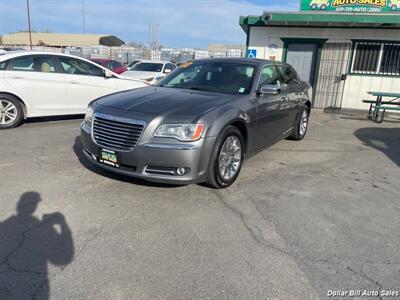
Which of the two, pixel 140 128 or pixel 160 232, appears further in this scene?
pixel 140 128

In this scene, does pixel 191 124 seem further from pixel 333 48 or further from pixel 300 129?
pixel 333 48

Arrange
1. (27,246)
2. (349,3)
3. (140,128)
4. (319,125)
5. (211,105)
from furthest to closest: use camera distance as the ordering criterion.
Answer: (349,3)
(319,125)
(211,105)
(140,128)
(27,246)

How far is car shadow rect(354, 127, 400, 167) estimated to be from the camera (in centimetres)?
640

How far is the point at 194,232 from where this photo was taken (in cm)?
317

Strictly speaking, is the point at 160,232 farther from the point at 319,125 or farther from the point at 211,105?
the point at 319,125

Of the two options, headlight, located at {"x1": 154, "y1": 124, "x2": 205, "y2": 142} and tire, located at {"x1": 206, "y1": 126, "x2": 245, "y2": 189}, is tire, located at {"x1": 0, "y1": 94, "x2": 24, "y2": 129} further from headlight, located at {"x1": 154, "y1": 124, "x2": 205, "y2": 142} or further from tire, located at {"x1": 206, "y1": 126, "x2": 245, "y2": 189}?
tire, located at {"x1": 206, "y1": 126, "x2": 245, "y2": 189}

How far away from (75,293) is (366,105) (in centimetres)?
1159

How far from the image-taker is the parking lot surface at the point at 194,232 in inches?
97.0

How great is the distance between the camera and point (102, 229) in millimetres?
3158

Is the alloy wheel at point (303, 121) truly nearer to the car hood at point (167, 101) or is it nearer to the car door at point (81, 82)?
the car hood at point (167, 101)

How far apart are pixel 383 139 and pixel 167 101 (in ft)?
19.3

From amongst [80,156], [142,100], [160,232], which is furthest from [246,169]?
[80,156]

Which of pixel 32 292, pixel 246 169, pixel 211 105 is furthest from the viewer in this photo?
pixel 246 169

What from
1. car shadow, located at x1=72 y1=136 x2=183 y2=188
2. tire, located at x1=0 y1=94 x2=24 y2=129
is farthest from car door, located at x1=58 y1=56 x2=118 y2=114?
car shadow, located at x1=72 y1=136 x2=183 y2=188
